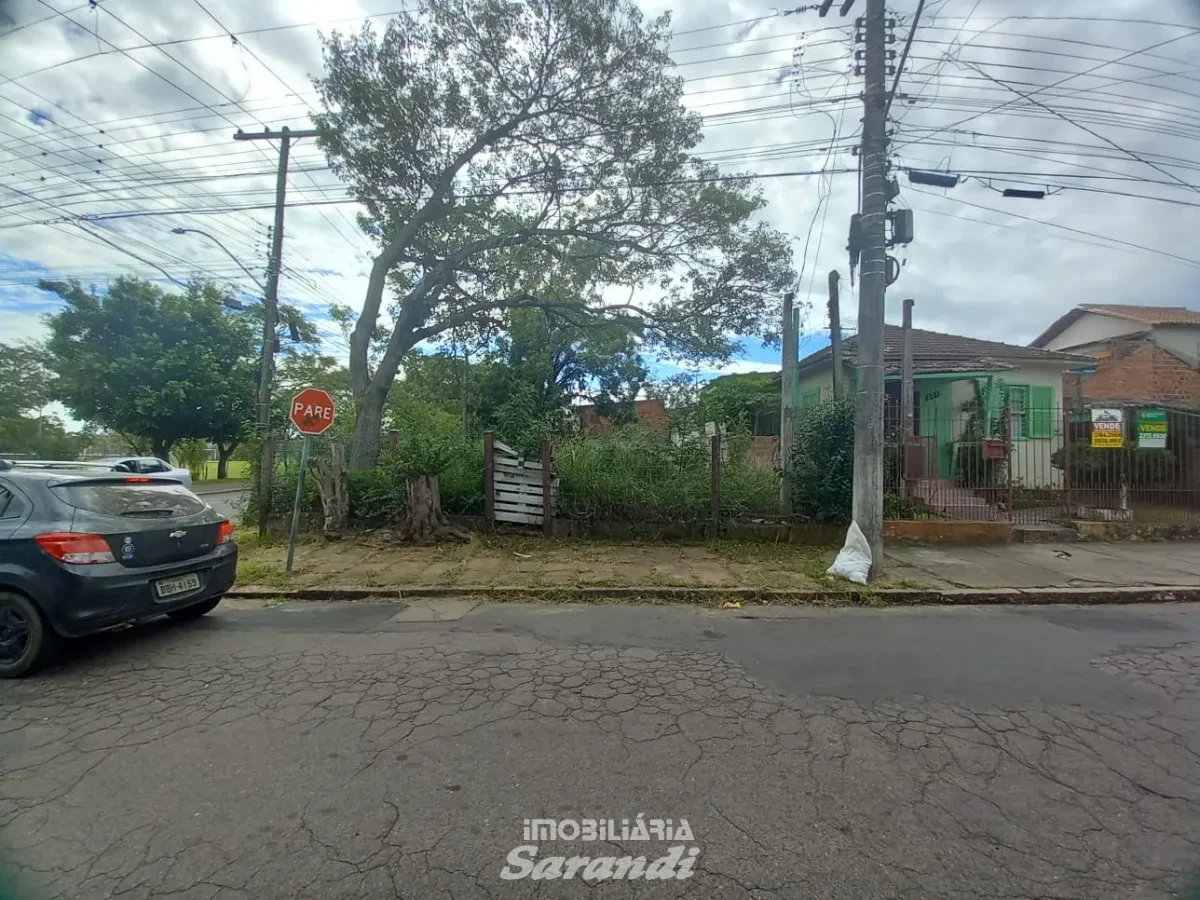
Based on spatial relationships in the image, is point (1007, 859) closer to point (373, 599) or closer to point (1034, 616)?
point (1034, 616)

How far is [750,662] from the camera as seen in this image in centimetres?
440

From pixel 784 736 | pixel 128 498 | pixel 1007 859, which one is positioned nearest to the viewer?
pixel 1007 859

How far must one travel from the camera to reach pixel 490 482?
9.29m

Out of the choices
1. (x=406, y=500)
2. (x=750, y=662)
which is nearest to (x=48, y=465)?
(x=406, y=500)

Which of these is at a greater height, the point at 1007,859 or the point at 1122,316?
the point at 1122,316

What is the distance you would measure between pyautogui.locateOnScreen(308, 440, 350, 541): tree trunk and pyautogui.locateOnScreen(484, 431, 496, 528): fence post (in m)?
2.36

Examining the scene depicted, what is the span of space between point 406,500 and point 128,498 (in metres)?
4.68

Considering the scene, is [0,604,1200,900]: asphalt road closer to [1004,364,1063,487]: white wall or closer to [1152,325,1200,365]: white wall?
[1004,364,1063,487]: white wall

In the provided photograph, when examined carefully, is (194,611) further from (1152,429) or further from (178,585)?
(1152,429)

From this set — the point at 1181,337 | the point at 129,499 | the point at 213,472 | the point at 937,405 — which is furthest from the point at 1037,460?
the point at 213,472

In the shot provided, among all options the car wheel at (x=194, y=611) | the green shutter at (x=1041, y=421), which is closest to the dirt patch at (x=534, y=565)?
the car wheel at (x=194, y=611)

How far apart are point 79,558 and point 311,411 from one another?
11.6 feet

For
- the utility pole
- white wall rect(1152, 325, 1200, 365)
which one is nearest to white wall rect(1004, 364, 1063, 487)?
white wall rect(1152, 325, 1200, 365)

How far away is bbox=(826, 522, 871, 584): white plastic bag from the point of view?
6863 millimetres
